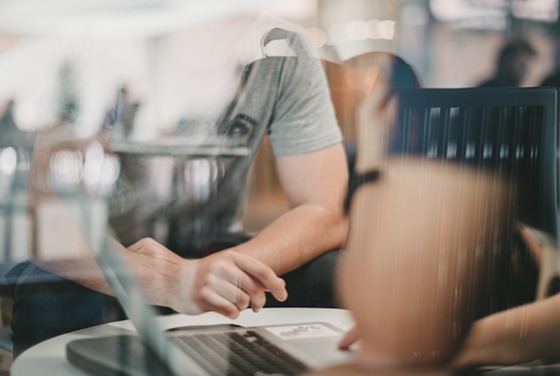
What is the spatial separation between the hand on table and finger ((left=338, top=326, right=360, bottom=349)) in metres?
0.15

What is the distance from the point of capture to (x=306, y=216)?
144 centimetres

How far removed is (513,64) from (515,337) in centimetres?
56

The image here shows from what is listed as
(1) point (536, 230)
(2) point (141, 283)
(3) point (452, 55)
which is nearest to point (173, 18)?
(2) point (141, 283)

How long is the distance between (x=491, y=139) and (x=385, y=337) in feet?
1.40

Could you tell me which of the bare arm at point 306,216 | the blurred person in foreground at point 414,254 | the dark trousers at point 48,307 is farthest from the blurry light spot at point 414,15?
the dark trousers at point 48,307

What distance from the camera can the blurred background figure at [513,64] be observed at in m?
1.51

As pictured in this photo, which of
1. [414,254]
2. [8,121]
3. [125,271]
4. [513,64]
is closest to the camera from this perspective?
[8,121]

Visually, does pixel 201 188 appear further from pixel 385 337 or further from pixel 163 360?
pixel 385 337

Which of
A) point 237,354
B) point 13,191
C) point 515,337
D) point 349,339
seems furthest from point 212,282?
point 515,337

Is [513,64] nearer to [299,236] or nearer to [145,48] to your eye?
[299,236]

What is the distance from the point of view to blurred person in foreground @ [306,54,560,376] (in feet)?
4.67

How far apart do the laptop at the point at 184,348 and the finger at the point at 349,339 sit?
0.04 ft

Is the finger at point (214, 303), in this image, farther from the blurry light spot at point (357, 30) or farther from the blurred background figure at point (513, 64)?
the blurred background figure at point (513, 64)

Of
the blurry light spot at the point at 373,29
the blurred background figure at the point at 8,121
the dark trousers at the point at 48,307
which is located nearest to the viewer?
the blurred background figure at the point at 8,121
